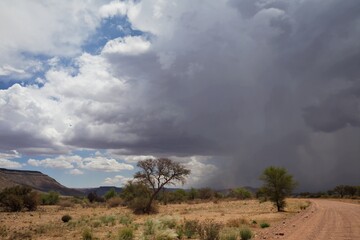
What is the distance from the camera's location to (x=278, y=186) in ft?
186

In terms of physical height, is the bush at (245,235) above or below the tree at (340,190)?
below

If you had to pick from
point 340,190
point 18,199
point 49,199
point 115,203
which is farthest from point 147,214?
point 340,190

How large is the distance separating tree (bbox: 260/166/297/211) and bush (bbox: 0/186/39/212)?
1620 inches

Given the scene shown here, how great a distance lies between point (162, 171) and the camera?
57781 mm

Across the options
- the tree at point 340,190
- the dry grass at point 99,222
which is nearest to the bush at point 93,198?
the dry grass at point 99,222

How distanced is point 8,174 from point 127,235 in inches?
7725

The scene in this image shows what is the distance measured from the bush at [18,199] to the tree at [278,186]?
41155 millimetres

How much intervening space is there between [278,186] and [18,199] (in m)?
43.7

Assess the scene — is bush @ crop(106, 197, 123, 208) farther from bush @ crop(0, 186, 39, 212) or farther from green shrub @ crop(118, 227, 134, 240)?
green shrub @ crop(118, 227, 134, 240)

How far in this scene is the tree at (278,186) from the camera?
56594 millimetres

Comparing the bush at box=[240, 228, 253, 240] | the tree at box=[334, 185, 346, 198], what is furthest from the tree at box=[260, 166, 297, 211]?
the tree at box=[334, 185, 346, 198]

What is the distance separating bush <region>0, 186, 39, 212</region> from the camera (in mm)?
64188

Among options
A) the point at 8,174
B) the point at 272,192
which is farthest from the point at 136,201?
the point at 8,174

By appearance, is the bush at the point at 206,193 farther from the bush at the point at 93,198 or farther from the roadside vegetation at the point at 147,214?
the roadside vegetation at the point at 147,214
